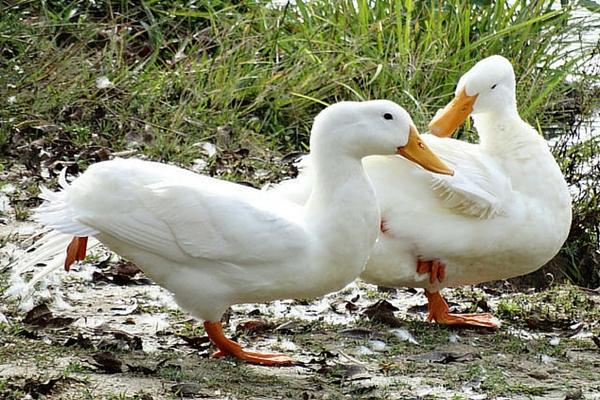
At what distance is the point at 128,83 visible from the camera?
8719mm

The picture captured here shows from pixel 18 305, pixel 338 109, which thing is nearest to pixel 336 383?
pixel 338 109

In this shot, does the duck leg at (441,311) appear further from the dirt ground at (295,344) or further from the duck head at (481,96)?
the duck head at (481,96)

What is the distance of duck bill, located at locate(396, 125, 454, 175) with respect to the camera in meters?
5.36

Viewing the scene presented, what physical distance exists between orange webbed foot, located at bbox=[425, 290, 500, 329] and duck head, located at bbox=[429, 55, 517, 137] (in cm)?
88

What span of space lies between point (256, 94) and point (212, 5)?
1.45m

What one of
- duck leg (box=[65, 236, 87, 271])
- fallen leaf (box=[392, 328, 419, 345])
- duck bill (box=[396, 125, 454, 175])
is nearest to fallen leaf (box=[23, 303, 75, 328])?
duck leg (box=[65, 236, 87, 271])

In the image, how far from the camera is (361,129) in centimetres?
518

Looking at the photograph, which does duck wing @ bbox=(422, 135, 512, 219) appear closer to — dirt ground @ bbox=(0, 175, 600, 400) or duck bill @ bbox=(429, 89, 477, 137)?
duck bill @ bbox=(429, 89, 477, 137)

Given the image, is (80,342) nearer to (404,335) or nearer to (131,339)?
(131,339)

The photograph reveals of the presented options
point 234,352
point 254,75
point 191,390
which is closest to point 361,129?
point 234,352

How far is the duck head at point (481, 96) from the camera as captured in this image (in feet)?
20.7

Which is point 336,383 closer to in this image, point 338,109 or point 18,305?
point 338,109

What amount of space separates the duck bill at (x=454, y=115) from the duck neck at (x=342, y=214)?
4.17 feet

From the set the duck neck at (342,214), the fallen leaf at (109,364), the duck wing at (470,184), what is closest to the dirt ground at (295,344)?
the fallen leaf at (109,364)
